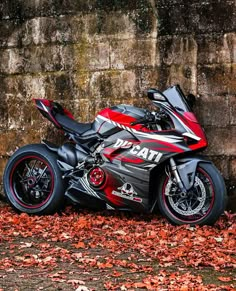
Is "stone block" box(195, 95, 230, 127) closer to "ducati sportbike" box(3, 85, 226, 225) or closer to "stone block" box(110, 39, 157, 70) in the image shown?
"ducati sportbike" box(3, 85, 226, 225)

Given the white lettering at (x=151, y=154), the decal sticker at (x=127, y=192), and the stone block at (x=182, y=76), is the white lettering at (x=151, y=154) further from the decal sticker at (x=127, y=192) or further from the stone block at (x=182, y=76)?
the stone block at (x=182, y=76)

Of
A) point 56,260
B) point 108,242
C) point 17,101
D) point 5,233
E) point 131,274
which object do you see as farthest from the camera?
point 17,101

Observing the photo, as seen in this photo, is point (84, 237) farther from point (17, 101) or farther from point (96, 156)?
point (17, 101)

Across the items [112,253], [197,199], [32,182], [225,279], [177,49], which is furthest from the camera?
[32,182]

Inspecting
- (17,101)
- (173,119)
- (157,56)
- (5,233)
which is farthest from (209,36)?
(5,233)

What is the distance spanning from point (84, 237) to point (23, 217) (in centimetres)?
122

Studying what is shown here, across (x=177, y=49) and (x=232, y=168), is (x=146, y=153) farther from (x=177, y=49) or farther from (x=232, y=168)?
(x=177, y=49)

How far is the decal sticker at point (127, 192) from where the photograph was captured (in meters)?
6.77

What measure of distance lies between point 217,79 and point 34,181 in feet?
8.08

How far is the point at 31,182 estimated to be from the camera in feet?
24.1

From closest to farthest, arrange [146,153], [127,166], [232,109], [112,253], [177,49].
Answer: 1. [112,253]
2. [146,153]
3. [127,166]
4. [232,109]
5. [177,49]

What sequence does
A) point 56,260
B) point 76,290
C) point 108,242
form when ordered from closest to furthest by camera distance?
point 76,290 < point 56,260 < point 108,242

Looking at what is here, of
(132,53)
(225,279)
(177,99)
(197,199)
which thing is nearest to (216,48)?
(177,99)

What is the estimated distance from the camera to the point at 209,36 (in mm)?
7109
